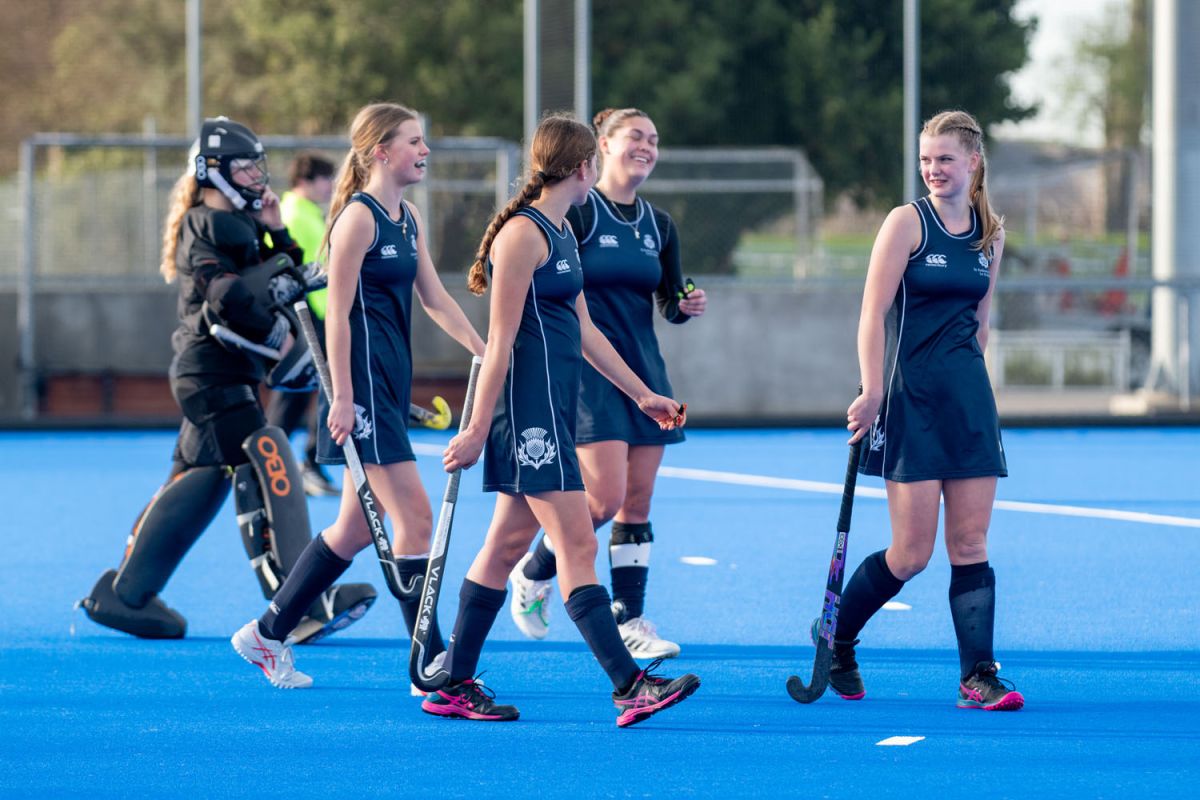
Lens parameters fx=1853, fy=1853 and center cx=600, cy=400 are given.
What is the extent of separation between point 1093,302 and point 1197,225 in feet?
8.59

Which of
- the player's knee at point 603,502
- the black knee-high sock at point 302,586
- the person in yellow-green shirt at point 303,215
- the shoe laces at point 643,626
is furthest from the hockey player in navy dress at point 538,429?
the person in yellow-green shirt at point 303,215

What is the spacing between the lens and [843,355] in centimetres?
1778

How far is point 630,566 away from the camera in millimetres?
6988

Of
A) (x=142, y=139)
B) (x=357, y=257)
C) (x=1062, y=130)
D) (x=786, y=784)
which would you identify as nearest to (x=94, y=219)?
(x=142, y=139)

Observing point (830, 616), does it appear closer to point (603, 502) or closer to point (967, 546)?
point (967, 546)

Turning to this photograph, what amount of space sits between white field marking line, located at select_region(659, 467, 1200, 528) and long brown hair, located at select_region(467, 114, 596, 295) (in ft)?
13.3

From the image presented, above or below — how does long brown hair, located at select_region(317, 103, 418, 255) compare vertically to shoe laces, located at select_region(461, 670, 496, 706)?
above

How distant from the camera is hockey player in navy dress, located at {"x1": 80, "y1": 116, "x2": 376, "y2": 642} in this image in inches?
274

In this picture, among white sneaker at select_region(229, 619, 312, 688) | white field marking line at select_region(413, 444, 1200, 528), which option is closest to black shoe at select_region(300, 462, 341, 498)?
white field marking line at select_region(413, 444, 1200, 528)

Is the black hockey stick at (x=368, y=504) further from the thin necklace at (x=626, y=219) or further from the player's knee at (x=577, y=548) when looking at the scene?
the thin necklace at (x=626, y=219)

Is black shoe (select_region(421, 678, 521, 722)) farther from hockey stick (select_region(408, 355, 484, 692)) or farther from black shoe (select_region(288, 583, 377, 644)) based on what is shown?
black shoe (select_region(288, 583, 377, 644))

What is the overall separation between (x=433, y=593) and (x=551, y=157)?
1401mm

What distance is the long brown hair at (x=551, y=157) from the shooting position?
18.1ft

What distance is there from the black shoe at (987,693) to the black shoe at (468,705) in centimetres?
139
